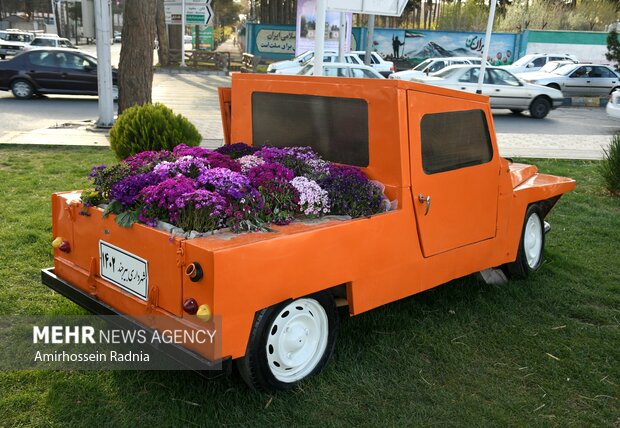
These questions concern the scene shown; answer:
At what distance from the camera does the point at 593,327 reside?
14.5 feet

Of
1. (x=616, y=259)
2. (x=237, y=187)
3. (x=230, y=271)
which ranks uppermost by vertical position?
(x=237, y=187)

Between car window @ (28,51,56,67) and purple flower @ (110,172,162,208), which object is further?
car window @ (28,51,56,67)

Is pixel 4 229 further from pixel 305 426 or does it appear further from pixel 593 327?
pixel 593 327

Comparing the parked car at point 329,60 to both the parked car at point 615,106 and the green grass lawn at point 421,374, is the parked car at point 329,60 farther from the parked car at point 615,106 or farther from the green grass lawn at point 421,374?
the green grass lawn at point 421,374

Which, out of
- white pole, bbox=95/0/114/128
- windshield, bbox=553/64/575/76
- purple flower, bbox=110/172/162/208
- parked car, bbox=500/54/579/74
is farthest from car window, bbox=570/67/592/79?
purple flower, bbox=110/172/162/208

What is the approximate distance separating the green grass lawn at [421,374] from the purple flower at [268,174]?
112 cm

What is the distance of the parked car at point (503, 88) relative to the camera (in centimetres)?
1869

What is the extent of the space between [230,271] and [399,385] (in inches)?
51.0

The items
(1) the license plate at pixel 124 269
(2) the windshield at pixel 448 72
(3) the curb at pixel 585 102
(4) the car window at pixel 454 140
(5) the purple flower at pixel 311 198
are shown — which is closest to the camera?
(1) the license plate at pixel 124 269

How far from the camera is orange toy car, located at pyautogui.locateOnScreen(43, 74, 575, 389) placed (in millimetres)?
3035

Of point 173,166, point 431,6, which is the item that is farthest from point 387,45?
point 173,166

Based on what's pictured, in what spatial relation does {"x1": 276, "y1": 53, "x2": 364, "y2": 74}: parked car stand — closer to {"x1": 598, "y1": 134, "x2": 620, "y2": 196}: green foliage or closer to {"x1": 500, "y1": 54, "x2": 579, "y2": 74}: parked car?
{"x1": 500, "y1": 54, "x2": 579, "y2": 74}: parked car

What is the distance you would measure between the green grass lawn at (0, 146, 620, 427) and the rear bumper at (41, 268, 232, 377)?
0.34 meters

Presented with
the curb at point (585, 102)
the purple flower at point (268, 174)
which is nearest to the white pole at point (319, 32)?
the purple flower at point (268, 174)
